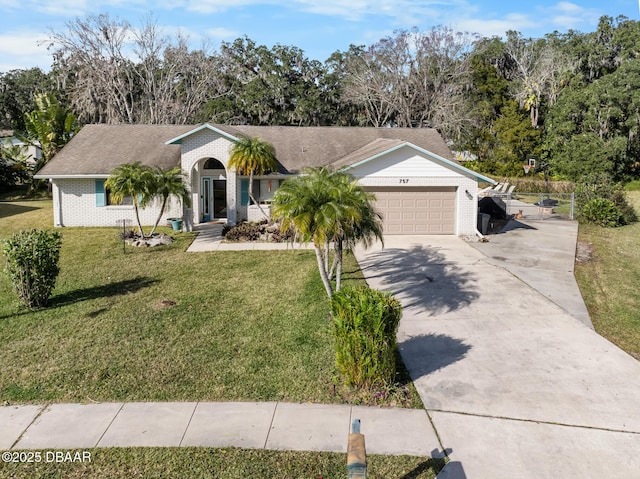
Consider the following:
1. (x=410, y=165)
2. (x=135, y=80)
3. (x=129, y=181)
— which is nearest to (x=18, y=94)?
(x=135, y=80)

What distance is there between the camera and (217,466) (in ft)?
20.8

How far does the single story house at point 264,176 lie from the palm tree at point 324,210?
10.4 metres

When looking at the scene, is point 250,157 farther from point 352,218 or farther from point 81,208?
point 352,218

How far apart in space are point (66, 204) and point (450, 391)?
2126cm

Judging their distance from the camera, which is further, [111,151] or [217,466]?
[111,151]

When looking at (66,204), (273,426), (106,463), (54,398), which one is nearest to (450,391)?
(273,426)

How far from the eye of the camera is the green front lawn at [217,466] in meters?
6.17

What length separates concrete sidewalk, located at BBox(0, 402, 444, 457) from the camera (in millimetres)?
6805

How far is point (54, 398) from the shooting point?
8.05 metres

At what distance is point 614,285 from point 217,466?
42.6ft

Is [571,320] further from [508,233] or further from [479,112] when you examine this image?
[479,112]

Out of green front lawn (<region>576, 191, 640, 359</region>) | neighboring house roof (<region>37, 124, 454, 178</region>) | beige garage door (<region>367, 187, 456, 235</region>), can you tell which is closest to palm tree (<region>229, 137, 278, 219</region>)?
neighboring house roof (<region>37, 124, 454, 178</region>)

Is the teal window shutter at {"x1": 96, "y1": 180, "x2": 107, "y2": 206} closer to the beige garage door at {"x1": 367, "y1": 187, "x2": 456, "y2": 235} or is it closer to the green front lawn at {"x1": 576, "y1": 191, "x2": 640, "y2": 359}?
the beige garage door at {"x1": 367, "y1": 187, "x2": 456, "y2": 235}

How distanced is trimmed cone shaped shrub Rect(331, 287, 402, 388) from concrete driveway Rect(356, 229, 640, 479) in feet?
2.88
